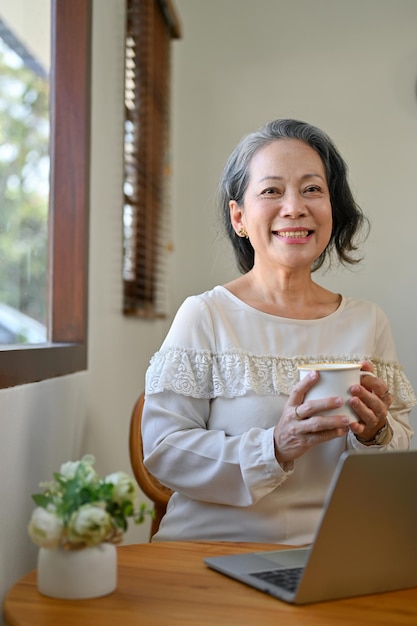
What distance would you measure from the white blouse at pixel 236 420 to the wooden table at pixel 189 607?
0.32 m

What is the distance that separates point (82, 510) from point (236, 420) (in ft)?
2.00

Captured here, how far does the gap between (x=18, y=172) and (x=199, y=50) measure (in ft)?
5.96

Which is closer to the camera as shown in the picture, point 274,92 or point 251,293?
point 251,293

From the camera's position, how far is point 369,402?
132 cm

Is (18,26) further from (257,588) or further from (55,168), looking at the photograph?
(257,588)

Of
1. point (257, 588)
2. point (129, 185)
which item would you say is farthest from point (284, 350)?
point (129, 185)

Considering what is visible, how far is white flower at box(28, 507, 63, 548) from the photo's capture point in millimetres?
969

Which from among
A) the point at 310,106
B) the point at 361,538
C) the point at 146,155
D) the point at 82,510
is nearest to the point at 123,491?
the point at 82,510

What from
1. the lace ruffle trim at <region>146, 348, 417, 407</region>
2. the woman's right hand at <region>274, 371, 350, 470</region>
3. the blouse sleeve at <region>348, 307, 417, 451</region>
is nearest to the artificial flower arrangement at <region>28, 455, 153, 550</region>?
the woman's right hand at <region>274, 371, 350, 470</region>

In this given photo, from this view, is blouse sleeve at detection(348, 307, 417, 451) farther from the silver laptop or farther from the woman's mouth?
the silver laptop

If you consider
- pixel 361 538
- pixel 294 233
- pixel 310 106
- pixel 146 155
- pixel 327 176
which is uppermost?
pixel 310 106

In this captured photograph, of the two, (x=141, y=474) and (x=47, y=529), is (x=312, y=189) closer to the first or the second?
(x=141, y=474)

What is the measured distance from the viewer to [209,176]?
3.48 meters

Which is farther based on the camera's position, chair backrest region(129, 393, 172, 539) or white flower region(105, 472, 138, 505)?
chair backrest region(129, 393, 172, 539)
